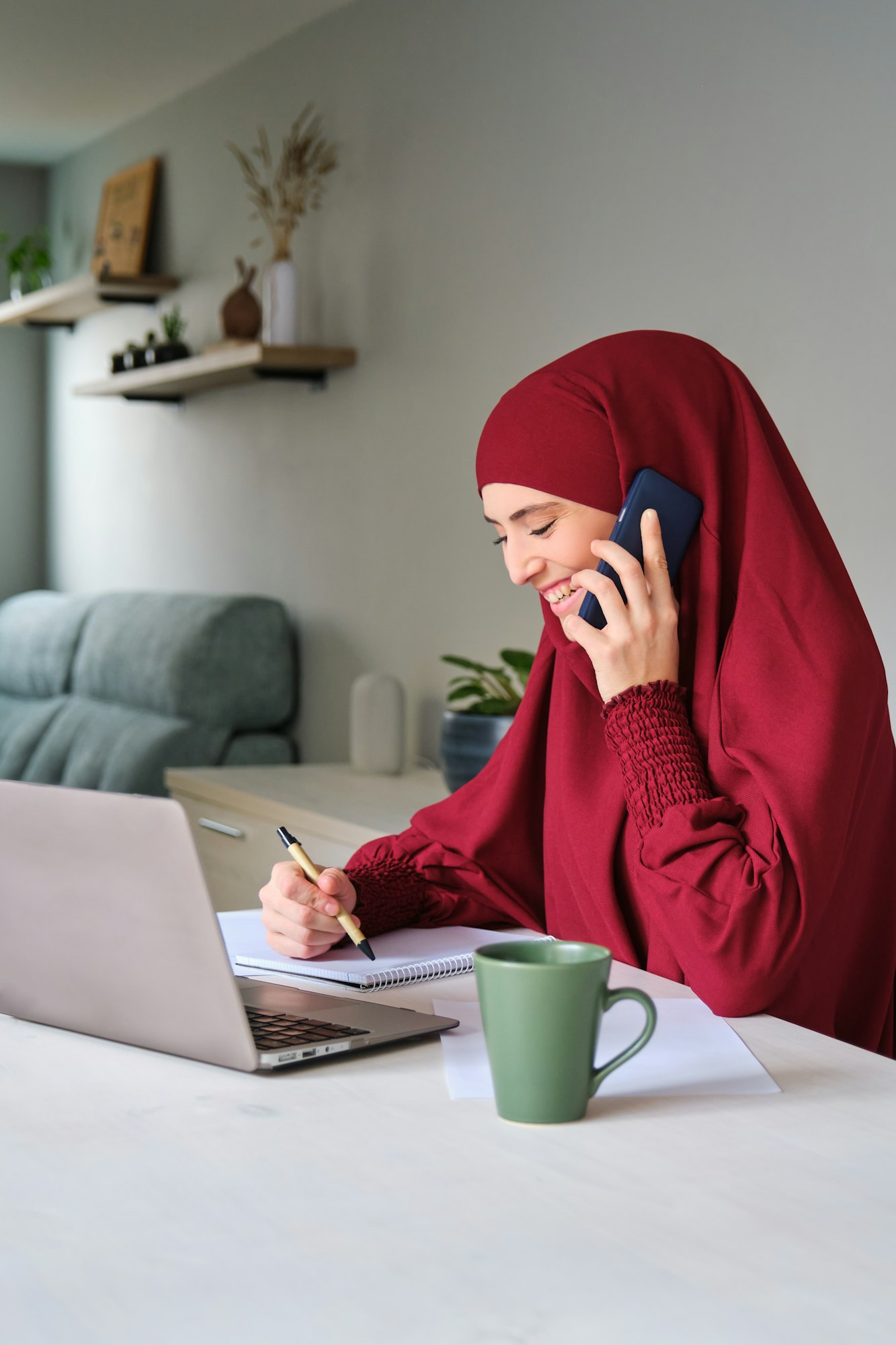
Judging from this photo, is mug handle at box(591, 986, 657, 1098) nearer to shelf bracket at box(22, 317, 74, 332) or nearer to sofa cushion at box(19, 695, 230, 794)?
sofa cushion at box(19, 695, 230, 794)

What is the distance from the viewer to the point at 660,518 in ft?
3.86

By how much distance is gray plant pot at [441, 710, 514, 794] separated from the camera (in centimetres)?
237

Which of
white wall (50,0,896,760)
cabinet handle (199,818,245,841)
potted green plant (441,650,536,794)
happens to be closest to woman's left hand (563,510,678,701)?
white wall (50,0,896,760)

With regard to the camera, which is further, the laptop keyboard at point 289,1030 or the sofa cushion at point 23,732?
the sofa cushion at point 23,732

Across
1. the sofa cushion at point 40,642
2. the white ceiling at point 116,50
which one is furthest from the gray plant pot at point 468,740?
the sofa cushion at point 40,642

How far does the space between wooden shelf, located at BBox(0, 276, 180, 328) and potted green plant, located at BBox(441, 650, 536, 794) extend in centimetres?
215

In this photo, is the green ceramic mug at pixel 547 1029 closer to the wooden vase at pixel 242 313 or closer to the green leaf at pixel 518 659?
A: the green leaf at pixel 518 659

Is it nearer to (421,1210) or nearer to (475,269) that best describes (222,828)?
(475,269)

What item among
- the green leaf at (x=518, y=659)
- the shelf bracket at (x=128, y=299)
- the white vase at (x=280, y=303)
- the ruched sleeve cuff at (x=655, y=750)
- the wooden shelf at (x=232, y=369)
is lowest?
the green leaf at (x=518, y=659)

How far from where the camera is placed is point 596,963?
70 centimetres

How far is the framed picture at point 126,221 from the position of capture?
427 centimetres

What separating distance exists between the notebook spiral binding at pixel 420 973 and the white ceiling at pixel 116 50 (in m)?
2.87

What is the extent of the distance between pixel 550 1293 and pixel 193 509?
379 cm

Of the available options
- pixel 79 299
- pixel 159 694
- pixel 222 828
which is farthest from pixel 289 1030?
pixel 79 299
